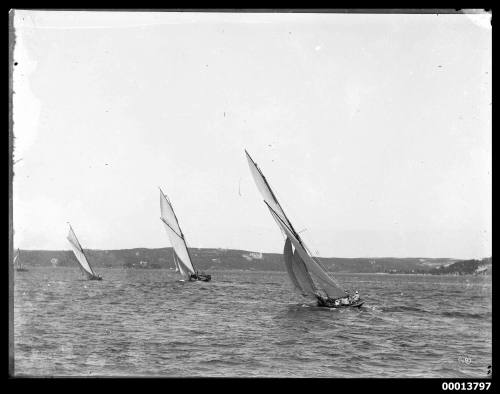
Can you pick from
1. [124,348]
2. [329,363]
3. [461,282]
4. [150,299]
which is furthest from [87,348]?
[150,299]

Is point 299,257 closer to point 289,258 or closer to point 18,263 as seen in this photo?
point 289,258

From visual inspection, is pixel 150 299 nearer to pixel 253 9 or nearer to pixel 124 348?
pixel 124 348
